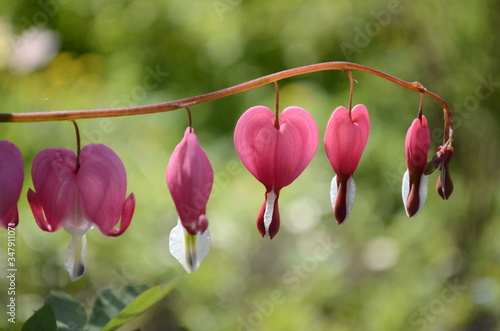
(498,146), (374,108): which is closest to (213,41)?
(374,108)

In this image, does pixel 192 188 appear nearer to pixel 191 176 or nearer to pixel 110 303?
pixel 191 176

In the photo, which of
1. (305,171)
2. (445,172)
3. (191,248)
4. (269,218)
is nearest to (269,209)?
(269,218)

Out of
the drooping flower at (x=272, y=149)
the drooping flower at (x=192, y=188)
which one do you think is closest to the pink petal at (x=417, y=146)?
the drooping flower at (x=272, y=149)

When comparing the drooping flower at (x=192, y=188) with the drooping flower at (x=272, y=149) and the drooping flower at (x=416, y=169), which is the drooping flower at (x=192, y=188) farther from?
the drooping flower at (x=416, y=169)

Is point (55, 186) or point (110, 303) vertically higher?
point (55, 186)

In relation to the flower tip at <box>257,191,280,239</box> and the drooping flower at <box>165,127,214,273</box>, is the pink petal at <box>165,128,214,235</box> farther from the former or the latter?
the flower tip at <box>257,191,280,239</box>
